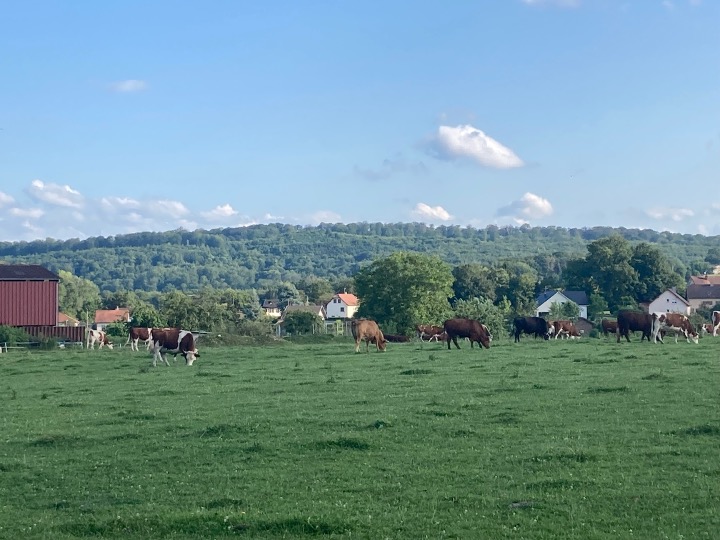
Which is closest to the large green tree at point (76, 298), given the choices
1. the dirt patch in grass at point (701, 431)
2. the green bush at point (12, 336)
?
the green bush at point (12, 336)

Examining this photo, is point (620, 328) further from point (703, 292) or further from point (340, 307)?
point (340, 307)

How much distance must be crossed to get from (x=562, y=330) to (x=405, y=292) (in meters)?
24.8

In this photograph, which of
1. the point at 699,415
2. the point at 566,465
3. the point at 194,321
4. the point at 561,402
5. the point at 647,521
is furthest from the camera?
the point at 194,321

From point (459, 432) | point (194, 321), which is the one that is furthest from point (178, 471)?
point (194, 321)

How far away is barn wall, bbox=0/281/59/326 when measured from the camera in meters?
70.4

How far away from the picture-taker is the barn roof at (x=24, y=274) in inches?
2793

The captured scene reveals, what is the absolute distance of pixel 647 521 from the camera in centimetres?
966

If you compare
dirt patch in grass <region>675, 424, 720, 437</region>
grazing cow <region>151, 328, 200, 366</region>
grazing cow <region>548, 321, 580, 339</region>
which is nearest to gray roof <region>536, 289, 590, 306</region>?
grazing cow <region>548, 321, 580, 339</region>

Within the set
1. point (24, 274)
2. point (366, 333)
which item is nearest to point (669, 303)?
point (24, 274)

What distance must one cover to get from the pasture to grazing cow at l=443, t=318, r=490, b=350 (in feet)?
51.1

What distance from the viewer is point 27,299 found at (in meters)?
71.1

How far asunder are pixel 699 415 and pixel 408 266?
5952 centimetres

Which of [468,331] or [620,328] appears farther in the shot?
[620,328]

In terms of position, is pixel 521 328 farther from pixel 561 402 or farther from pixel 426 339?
pixel 561 402
